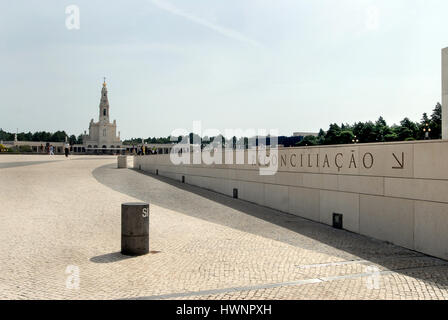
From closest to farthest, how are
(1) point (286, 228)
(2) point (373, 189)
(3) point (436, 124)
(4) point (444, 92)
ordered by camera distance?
(4) point (444, 92)
(2) point (373, 189)
(1) point (286, 228)
(3) point (436, 124)

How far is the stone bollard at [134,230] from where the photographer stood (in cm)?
758

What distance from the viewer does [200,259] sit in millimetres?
7312

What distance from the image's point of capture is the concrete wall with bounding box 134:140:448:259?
8047 mm

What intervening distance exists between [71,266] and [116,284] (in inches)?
54.0

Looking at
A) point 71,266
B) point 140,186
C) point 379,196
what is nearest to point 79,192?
point 140,186

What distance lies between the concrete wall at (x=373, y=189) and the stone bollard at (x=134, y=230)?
18.9 ft

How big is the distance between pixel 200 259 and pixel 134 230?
1.47 m

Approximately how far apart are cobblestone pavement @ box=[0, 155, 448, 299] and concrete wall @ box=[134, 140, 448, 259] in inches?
19.0

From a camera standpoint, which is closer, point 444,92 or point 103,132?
point 444,92

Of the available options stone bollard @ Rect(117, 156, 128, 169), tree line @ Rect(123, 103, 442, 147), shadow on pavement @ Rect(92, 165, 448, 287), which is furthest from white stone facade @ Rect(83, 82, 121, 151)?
shadow on pavement @ Rect(92, 165, 448, 287)

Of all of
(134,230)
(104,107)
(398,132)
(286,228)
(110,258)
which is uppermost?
(104,107)
